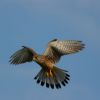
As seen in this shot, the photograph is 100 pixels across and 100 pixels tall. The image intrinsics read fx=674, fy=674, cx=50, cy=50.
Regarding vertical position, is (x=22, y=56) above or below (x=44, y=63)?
above

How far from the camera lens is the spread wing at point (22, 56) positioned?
26062mm

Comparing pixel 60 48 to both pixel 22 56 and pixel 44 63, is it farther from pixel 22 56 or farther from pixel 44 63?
pixel 22 56

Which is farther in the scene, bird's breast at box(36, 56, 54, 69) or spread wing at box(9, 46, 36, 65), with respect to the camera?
spread wing at box(9, 46, 36, 65)

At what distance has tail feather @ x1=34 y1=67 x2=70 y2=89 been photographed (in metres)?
25.8

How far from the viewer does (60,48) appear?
2612 cm

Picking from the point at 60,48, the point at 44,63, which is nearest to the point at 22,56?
the point at 44,63

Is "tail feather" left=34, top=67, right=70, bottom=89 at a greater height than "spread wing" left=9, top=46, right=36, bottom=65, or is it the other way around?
"spread wing" left=9, top=46, right=36, bottom=65

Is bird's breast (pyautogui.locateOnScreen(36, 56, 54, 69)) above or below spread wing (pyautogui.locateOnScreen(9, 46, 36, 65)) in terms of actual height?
below

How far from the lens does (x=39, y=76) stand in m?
26.2

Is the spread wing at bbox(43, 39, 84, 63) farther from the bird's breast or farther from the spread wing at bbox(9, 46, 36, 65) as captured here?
the spread wing at bbox(9, 46, 36, 65)

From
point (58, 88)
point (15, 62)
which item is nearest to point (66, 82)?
point (58, 88)

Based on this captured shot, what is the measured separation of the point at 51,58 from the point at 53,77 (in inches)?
29.1

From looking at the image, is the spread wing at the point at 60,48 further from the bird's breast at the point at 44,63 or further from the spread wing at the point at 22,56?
the spread wing at the point at 22,56

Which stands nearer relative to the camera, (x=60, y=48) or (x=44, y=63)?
(x=44, y=63)
